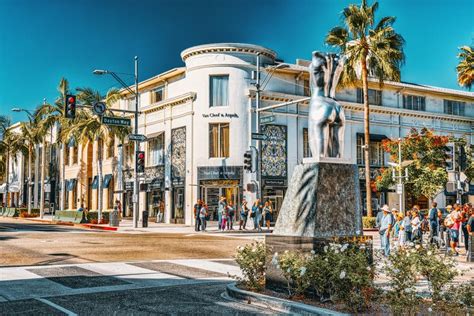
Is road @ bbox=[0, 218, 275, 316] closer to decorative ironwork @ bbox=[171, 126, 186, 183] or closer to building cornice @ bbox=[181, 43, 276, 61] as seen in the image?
decorative ironwork @ bbox=[171, 126, 186, 183]

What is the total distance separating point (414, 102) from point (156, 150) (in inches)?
893

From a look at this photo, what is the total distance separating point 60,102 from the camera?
45.2m

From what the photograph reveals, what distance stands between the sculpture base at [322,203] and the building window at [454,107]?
4349 cm

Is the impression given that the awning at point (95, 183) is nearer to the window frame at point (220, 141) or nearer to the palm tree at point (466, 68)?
the window frame at point (220, 141)

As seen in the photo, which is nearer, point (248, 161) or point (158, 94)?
point (248, 161)

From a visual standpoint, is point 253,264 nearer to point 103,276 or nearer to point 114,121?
point 103,276

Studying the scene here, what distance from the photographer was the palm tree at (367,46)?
105 ft

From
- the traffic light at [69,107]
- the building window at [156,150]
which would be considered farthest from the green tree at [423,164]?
the traffic light at [69,107]

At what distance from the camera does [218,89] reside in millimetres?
37656

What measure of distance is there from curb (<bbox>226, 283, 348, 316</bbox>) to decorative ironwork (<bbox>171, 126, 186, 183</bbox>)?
2970 centimetres

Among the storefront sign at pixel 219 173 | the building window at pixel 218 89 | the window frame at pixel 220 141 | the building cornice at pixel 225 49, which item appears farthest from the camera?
the building window at pixel 218 89

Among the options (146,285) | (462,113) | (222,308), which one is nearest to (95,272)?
(146,285)

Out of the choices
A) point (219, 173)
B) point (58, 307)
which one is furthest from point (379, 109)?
point (58, 307)

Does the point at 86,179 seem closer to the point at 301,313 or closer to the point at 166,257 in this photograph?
the point at 166,257
